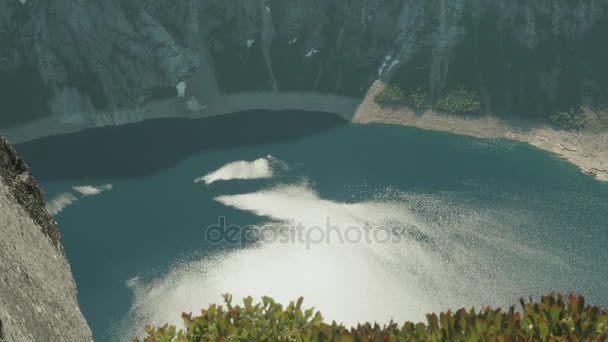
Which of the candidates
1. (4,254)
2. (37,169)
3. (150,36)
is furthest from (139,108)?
(4,254)

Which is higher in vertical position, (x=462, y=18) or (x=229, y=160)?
(x=462, y=18)

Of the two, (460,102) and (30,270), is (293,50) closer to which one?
(460,102)

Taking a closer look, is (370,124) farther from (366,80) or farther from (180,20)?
(180,20)

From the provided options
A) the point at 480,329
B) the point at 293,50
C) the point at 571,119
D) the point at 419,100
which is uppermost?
the point at 293,50

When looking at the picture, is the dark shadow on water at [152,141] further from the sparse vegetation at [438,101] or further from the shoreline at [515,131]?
the sparse vegetation at [438,101]

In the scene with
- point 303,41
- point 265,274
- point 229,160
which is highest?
point 303,41

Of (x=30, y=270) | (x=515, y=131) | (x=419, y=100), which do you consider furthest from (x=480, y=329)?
(x=419, y=100)

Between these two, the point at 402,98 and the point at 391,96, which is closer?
the point at 402,98
